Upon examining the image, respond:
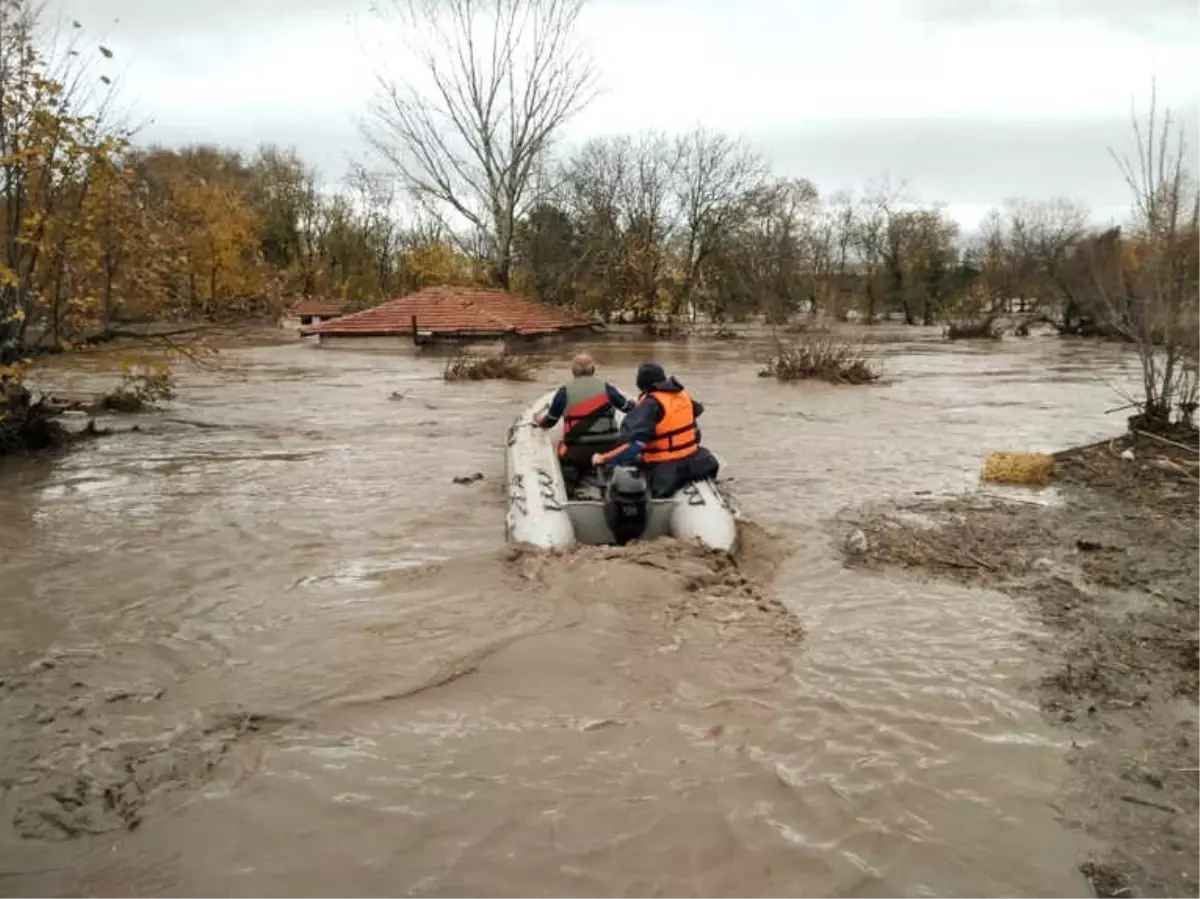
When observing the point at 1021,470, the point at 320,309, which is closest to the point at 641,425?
the point at 1021,470

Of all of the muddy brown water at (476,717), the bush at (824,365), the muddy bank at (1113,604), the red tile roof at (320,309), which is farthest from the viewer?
the red tile roof at (320,309)

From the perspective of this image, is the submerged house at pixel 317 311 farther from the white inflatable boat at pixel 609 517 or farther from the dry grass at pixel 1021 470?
the white inflatable boat at pixel 609 517

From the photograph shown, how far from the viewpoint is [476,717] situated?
415cm

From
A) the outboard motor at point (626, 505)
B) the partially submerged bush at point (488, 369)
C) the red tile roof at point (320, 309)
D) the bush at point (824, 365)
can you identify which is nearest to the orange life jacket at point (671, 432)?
the outboard motor at point (626, 505)

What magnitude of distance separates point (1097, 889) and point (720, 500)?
392 centimetres

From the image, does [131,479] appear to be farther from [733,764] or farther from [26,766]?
[733,764]

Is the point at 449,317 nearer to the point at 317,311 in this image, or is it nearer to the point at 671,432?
the point at 317,311

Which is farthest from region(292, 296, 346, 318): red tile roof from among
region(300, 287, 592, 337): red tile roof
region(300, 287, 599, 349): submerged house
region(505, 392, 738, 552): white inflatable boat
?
region(505, 392, 738, 552): white inflatable boat

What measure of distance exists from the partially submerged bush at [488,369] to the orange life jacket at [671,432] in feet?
43.8

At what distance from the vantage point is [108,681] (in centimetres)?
450

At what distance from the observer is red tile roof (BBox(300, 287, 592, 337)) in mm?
27453

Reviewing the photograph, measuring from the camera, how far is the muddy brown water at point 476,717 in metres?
3.12

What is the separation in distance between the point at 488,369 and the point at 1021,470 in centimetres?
1319

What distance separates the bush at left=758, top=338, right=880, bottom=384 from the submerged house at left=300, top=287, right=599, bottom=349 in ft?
32.2
